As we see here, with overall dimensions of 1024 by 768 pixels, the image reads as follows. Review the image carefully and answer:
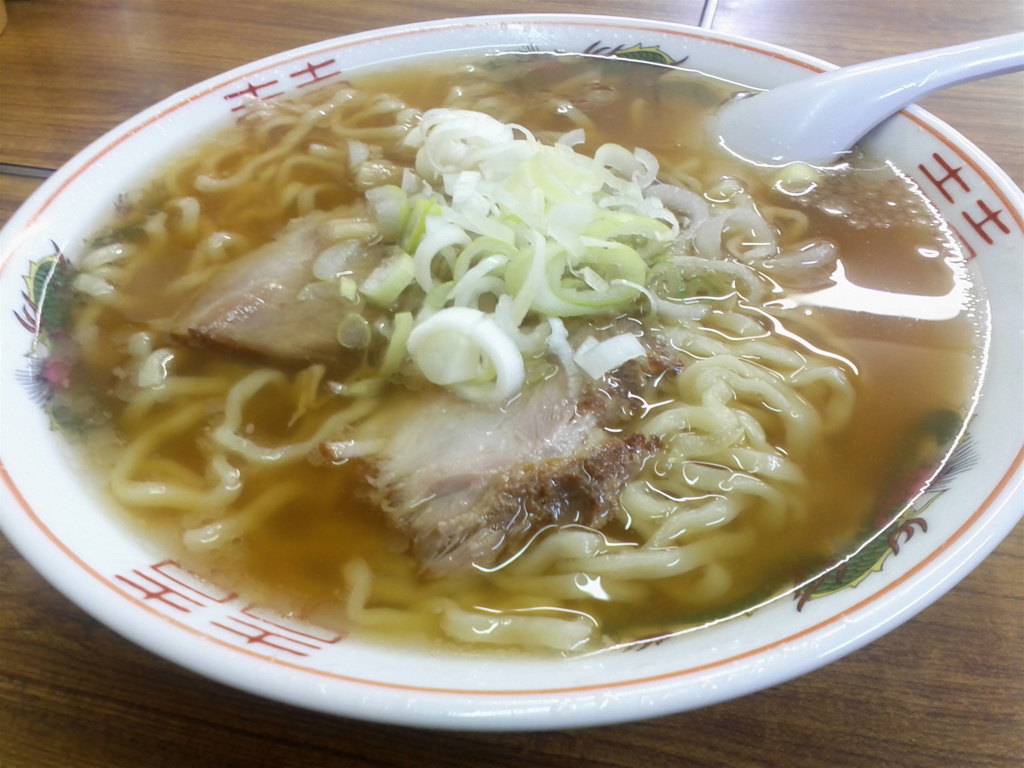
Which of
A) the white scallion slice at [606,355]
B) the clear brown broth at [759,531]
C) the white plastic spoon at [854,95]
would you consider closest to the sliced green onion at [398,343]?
the clear brown broth at [759,531]

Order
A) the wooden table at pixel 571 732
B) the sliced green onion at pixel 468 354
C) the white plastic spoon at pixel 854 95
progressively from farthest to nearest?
the white plastic spoon at pixel 854 95
the sliced green onion at pixel 468 354
the wooden table at pixel 571 732

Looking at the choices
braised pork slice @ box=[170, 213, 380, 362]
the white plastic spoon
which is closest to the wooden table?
braised pork slice @ box=[170, 213, 380, 362]

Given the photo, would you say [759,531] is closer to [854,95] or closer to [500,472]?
[500,472]

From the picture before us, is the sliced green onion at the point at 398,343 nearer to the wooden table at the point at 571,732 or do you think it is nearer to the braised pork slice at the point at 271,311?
the braised pork slice at the point at 271,311

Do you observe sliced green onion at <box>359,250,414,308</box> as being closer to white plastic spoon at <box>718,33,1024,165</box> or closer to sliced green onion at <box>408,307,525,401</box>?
sliced green onion at <box>408,307,525,401</box>

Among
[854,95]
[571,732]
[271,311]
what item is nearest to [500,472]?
[571,732]

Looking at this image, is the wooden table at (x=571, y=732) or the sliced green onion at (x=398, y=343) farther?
the sliced green onion at (x=398, y=343)
